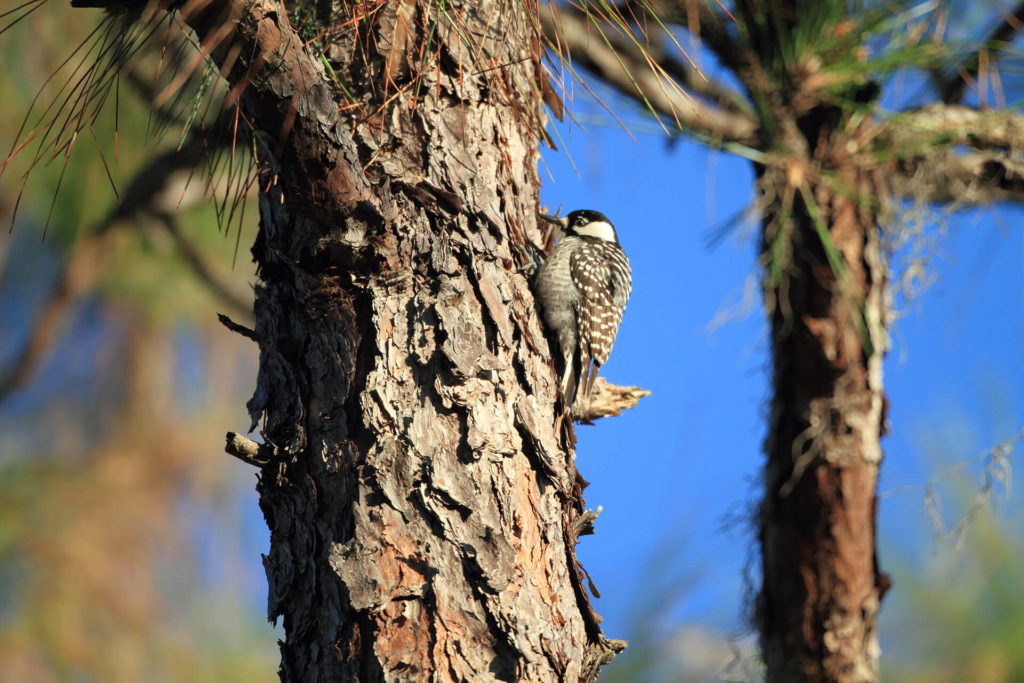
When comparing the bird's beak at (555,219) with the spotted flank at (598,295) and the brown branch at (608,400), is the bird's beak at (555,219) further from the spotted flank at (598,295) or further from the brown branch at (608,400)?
the brown branch at (608,400)

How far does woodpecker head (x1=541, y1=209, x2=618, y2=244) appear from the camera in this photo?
353 cm

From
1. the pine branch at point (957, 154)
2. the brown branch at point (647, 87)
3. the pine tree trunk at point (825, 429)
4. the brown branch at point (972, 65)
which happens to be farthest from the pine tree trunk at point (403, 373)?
the pine branch at point (957, 154)

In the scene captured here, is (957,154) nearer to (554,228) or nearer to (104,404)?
(554,228)

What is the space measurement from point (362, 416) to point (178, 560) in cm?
280

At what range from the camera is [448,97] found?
2.24 metres

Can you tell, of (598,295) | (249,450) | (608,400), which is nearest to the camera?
(249,450)

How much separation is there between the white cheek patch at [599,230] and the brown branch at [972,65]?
5.06 feet

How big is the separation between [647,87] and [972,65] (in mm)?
1434

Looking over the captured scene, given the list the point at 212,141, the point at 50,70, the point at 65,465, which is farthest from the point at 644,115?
the point at 65,465

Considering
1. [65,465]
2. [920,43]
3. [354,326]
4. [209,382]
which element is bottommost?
[354,326]

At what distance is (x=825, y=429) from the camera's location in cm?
373

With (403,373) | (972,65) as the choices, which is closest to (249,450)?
(403,373)

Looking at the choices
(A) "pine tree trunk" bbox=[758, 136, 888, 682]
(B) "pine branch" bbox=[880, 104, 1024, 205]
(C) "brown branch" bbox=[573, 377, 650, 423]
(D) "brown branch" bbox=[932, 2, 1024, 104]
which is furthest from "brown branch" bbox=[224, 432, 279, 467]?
(B) "pine branch" bbox=[880, 104, 1024, 205]

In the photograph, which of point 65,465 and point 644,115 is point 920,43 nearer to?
point 644,115
